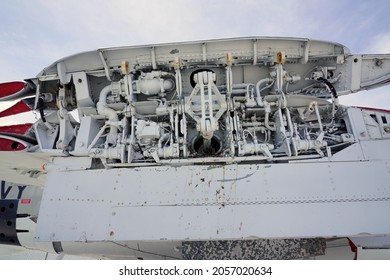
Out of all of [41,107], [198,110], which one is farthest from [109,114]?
[198,110]

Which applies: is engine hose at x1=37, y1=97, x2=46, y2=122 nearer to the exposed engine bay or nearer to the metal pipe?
the exposed engine bay

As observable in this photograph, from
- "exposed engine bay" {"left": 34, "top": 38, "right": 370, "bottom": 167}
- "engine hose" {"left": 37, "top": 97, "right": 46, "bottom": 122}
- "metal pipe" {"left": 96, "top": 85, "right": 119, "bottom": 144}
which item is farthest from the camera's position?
"engine hose" {"left": 37, "top": 97, "right": 46, "bottom": 122}

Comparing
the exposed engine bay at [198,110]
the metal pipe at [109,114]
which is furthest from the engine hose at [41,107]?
the metal pipe at [109,114]

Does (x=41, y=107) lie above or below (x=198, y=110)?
above

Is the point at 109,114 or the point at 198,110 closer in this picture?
the point at 198,110

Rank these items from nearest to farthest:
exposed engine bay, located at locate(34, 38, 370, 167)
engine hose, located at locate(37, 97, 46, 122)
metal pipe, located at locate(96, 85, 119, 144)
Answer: exposed engine bay, located at locate(34, 38, 370, 167)
metal pipe, located at locate(96, 85, 119, 144)
engine hose, located at locate(37, 97, 46, 122)

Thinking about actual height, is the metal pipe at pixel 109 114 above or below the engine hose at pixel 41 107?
below

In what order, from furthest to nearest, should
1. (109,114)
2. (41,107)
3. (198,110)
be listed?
1. (41,107)
2. (109,114)
3. (198,110)

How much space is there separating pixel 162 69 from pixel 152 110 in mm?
748

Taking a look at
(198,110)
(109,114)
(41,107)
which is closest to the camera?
(198,110)

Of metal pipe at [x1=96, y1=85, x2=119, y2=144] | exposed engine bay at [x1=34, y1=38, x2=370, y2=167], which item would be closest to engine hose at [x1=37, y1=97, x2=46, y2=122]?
exposed engine bay at [x1=34, y1=38, x2=370, y2=167]

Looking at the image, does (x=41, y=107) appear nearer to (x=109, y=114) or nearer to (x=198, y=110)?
(x=109, y=114)

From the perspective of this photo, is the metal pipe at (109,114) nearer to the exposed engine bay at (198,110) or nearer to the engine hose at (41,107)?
the exposed engine bay at (198,110)

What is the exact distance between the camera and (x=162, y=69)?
5.34 meters
